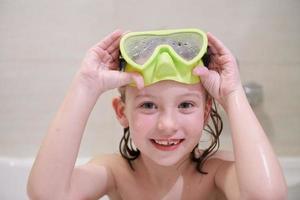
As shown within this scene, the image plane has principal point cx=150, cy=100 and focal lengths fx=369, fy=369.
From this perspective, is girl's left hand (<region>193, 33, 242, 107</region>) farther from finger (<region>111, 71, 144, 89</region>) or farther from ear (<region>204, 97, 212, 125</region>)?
finger (<region>111, 71, 144, 89</region>)

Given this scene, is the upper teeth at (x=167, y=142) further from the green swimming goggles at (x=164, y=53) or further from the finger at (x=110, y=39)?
the finger at (x=110, y=39)

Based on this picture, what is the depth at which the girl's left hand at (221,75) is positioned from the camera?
820mm

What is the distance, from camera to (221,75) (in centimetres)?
84

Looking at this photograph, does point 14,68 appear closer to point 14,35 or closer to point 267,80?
point 14,35

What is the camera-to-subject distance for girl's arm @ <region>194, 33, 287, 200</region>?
736 millimetres

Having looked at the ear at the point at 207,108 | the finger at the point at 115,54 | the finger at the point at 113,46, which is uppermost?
the finger at the point at 113,46

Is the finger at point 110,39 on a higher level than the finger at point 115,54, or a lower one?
higher

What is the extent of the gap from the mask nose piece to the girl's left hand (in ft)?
0.24

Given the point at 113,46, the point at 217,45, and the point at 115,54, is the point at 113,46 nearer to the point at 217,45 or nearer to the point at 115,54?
the point at 115,54

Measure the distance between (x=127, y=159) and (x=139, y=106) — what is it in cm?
27

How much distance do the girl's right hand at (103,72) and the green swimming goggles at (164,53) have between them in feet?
0.08

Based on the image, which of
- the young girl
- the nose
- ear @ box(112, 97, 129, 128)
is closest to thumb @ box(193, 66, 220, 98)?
the young girl

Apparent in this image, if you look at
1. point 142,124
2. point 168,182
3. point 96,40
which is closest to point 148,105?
point 142,124

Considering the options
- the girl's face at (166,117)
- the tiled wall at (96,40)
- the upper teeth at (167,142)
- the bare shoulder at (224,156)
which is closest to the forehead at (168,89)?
the girl's face at (166,117)
